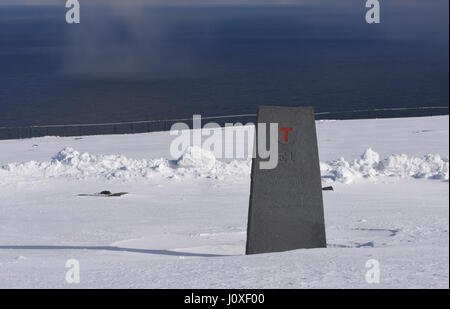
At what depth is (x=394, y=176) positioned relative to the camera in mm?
17703

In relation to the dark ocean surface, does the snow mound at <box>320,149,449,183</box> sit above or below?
below

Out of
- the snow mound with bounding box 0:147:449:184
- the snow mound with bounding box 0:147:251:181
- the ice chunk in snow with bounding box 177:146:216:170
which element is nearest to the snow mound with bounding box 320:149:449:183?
the snow mound with bounding box 0:147:449:184

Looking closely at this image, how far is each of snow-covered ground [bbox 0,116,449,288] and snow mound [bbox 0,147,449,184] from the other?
32mm

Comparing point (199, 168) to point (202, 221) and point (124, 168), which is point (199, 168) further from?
point (202, 221)

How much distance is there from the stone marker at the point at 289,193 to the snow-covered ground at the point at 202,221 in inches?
21.5

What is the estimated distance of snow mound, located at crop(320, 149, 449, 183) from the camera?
692 inches

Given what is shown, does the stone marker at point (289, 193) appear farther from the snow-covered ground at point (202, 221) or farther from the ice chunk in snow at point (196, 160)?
the ice chunk in snow at point (196, 160)

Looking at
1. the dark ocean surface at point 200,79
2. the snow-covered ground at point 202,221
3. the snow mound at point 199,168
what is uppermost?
the dark ocean surface at point 200,79

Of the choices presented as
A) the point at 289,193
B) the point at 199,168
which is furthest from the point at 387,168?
the point at 289,193

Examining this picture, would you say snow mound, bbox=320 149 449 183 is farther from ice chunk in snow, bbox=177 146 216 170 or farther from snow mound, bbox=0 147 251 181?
ice chunk in snow, bbox=177 146 216 170

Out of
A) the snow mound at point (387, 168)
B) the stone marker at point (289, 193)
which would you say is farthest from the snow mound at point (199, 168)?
the stone marker at point (289, 193)

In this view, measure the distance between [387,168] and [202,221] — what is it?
617cm

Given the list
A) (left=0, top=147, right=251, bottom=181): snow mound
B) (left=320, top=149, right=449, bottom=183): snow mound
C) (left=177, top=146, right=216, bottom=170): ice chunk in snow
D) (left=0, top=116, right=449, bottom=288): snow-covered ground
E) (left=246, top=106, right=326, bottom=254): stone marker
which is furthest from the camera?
(left=177, top=146, right=216, bottom=170): ice chunk in snow

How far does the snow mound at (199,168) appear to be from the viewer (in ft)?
58.5
